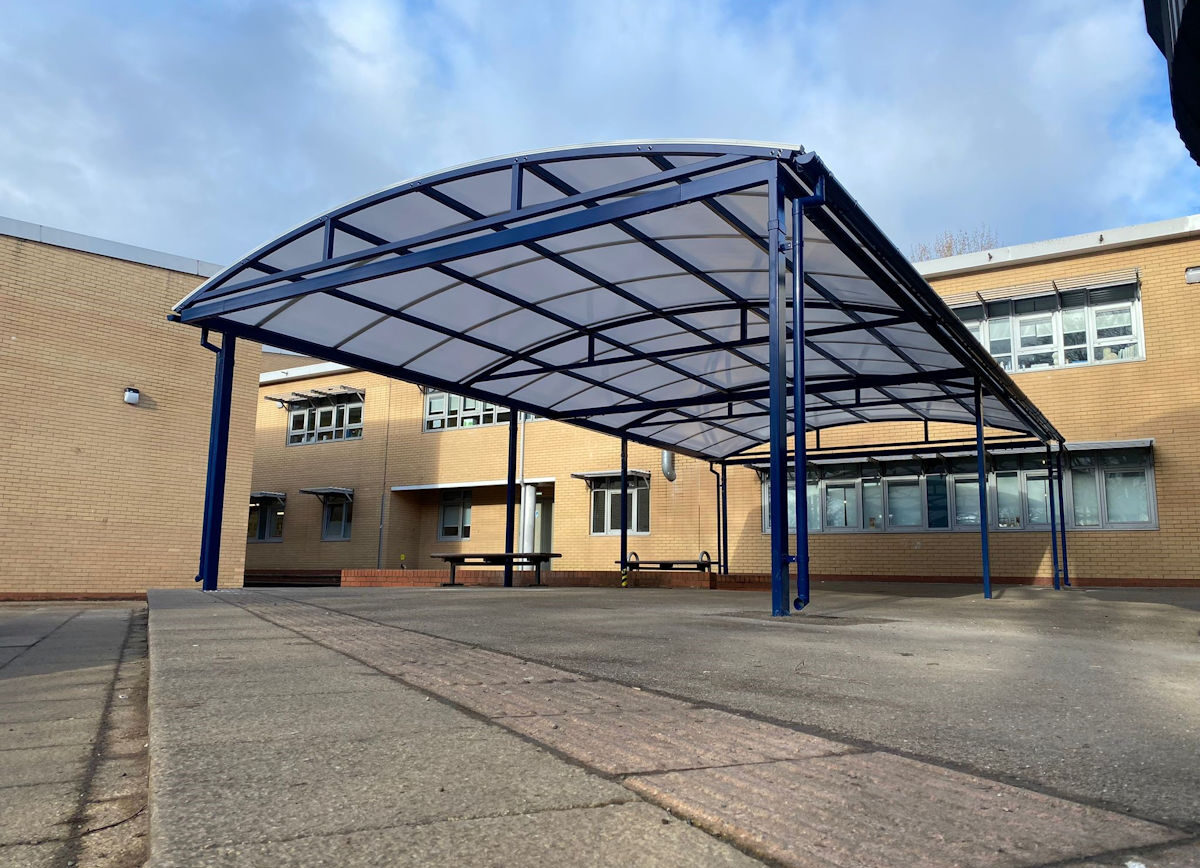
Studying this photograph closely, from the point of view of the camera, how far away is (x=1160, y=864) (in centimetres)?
140

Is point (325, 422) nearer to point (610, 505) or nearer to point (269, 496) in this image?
point (269, 496)

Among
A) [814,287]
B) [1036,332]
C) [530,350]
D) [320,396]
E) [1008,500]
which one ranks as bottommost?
[1008,500]

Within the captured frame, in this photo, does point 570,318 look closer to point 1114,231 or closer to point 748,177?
point 748,177

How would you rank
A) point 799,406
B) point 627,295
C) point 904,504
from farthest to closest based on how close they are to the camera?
point 904,504 < point 627,295 < point 799,406

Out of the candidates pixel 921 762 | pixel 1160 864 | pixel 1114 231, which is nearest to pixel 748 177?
pixel 921 762

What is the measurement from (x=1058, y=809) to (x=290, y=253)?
32.6 feet

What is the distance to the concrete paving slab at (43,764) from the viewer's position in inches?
91.7

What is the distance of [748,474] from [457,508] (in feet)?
35.3

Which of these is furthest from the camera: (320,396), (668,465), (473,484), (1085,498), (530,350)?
(320,396)

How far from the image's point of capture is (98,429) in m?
14.1

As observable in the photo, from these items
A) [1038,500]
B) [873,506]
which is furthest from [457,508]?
[1038,500]

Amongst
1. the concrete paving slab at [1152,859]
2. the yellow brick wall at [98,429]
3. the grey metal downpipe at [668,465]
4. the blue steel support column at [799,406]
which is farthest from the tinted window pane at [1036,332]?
the concrete paving slab at [1152,859]

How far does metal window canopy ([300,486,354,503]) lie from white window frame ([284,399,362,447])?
1.90 meters

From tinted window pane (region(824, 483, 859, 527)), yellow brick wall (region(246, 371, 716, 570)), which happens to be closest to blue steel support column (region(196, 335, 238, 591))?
yellow brick wall (region(246, 371, 716, 570))
